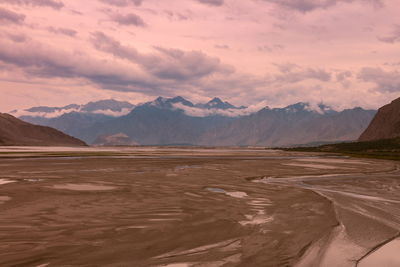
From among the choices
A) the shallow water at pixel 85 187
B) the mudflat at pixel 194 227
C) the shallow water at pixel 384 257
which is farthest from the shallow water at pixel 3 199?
the shallow water at pixel 384 257

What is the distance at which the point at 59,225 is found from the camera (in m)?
15.2

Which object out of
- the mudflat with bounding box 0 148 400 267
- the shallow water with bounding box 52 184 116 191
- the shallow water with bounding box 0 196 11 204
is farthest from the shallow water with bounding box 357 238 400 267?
the shallow water with bounding box 52 184 116 191

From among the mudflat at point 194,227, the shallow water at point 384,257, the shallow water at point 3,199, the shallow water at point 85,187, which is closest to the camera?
the shallow water at point 384,257

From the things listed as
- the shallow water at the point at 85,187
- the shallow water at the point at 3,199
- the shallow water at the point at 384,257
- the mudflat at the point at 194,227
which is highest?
the shallow water at the point at 3,199

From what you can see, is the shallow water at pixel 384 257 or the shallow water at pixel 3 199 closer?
the shallow water at pixel 384 257

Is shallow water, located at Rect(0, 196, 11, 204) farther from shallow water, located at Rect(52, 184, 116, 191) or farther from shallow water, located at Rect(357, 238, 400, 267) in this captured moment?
shallow water, located at Rect(357, 238, 400, 267)

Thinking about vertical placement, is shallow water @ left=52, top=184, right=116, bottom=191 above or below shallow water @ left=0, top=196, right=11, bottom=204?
below

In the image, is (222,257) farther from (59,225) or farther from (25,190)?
(25,190)

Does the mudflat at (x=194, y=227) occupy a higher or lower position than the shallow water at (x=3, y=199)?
lower

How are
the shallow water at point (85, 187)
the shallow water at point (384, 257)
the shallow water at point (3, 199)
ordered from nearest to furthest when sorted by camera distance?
the shallow water at point (384, 257), the shallow water at point (3, 199), the shallow water at point (85, 187)

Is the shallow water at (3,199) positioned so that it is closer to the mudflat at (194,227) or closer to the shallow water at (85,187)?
the mudflat at (194,227)

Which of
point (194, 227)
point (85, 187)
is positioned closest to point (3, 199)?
point (85, 187)

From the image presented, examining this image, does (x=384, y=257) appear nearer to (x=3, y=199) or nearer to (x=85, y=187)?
(x=3, y=199)

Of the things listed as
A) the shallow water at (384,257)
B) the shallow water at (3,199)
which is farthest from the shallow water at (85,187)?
the shallow water at (384,257)
